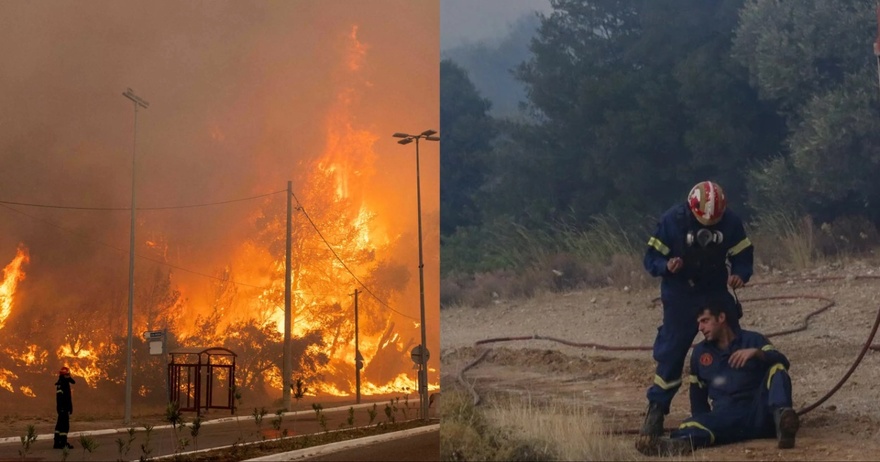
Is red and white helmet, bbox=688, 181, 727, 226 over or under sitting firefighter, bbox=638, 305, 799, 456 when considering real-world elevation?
over

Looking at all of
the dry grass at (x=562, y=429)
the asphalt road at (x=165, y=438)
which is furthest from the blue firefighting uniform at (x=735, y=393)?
the asphalt road at (x=165, y=438)

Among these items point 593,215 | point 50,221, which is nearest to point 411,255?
point 50,221

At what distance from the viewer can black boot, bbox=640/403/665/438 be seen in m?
8.72

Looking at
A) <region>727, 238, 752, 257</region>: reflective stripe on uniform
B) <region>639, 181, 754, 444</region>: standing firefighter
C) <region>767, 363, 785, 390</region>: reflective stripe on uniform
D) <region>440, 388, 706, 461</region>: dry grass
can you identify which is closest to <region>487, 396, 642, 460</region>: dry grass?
<region>440, 388, 706, 461</region>: dry grass

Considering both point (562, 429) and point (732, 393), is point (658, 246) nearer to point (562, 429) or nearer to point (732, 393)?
point (732, 393)

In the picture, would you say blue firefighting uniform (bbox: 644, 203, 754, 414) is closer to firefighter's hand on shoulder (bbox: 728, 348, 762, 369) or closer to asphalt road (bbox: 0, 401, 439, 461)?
firefighter's hand on shoulder (bbox: 728, 348, 762, 369)

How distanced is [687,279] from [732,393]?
1218 millimetres

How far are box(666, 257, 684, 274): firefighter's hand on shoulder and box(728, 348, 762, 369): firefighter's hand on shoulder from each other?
3.40 feet

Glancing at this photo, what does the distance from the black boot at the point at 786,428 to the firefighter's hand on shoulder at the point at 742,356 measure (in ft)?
1.92

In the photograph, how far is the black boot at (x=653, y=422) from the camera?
872cm

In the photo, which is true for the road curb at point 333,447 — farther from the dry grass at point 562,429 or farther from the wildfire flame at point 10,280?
the wildfire flame at point 10,280

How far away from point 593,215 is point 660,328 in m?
1.85

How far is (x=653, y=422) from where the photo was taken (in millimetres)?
8766

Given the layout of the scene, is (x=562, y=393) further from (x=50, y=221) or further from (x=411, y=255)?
(x=50, y=221)
